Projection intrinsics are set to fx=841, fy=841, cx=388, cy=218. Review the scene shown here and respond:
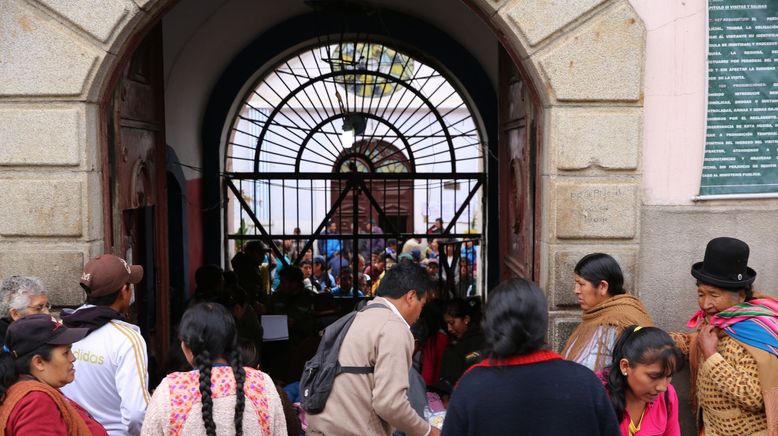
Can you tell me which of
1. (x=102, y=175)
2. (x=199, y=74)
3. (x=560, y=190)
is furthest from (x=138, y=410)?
(x=199, y=74)

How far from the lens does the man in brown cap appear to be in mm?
3211

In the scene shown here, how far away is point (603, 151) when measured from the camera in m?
4.40

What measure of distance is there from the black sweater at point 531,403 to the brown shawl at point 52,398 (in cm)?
129

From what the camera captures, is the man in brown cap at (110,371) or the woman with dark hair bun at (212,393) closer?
the woman with dark hair bun at (212,393)

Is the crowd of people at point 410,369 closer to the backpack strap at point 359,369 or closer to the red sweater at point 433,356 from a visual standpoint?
the backpack strap at point 359,369

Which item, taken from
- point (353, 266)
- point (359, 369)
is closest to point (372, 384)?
point (359, 369)

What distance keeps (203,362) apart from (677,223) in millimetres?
2820

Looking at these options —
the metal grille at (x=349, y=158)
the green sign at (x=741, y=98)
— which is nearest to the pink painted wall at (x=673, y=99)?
the green sign at (x=741, y=98)

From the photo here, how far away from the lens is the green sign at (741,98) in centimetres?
444

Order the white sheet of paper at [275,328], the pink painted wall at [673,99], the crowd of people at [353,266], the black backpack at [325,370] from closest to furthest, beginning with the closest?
1. the black backpack at [325,370]
2. the pink painted wall at [673,99]
3. the white sheet of paper at [275,328]
4. the crowd of people at [353,266]

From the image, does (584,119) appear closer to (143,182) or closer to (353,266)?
(143,182)

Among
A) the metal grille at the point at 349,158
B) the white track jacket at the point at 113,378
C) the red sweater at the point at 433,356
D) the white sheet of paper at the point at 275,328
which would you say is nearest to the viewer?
the white track jacket at the point at 113,378

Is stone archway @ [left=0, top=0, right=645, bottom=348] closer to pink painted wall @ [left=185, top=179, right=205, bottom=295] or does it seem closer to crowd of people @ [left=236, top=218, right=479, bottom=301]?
crowd of people @ [left=236, top=218, right=479, bottom=301]

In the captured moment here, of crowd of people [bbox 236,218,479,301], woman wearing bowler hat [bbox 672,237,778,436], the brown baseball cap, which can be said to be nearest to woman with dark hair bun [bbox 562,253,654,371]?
woman wearing bowler hat [bbox 672,237,778,436]
